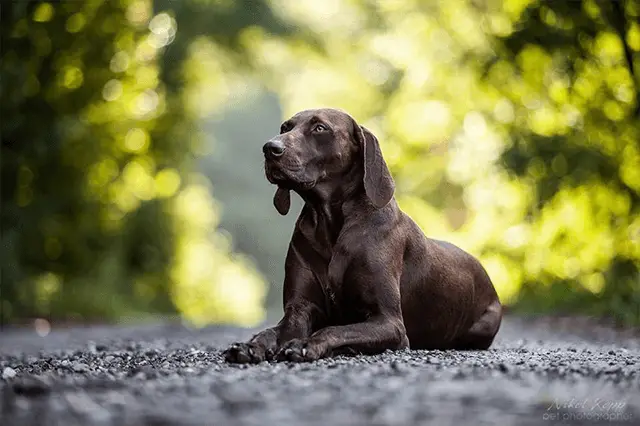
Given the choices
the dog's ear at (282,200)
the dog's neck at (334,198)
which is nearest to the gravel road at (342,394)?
the dog's neck at (334,198)

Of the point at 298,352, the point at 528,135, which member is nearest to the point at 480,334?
the point at 298,352

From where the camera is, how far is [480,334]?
638 cm

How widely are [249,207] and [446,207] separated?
20.1 metres

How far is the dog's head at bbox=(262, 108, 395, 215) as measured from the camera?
529 cm

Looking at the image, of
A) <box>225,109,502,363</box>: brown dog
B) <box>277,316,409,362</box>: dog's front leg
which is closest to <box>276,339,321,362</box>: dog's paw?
<box>277,316,409,362</box>: dog's front leg

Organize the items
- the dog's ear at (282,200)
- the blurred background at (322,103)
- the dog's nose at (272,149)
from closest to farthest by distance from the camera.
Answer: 1. the dog's nose at (272,149)
2. the dog's ear at (282,200)
3. the blurred background at (322,103)

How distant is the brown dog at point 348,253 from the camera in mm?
5277

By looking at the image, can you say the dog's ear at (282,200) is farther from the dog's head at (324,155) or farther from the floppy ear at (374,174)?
the floppy ear at (374,174)

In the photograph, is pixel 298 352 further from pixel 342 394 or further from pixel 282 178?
pixel 342 394

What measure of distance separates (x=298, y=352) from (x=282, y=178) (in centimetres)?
106

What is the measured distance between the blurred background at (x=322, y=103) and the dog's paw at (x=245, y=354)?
19.7 ft

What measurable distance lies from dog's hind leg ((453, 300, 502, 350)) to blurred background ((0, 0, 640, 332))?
3848 mm

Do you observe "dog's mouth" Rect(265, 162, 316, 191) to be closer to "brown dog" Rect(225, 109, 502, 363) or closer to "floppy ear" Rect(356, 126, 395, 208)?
"brown dog" Rect(225, 109, 502, 363)

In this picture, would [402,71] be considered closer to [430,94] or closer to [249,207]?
[430,94]
